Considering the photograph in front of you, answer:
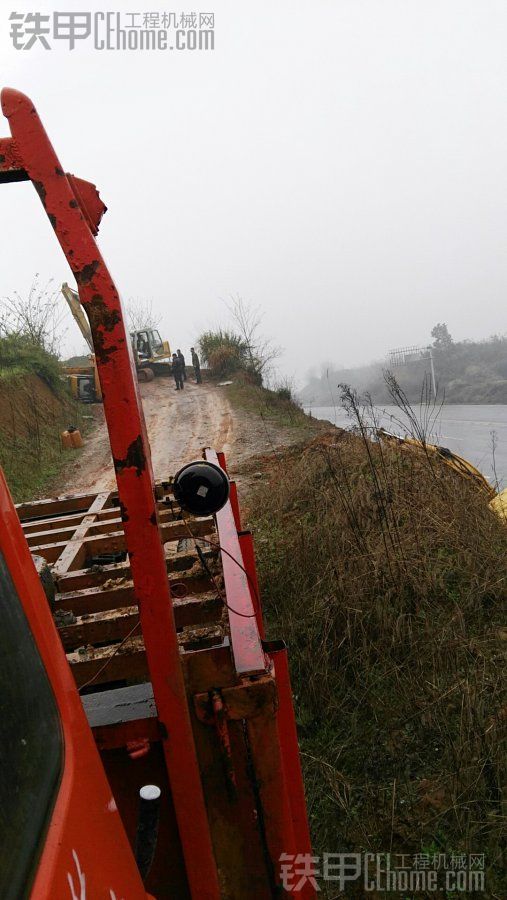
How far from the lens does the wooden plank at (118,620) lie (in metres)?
2.06

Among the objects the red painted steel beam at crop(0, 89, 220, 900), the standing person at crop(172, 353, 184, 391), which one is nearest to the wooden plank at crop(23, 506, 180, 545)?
the red painted steel beam at crop(0, 89, 220, 900)

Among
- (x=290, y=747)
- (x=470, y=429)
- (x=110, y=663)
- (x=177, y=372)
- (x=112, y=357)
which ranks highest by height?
(x=177, y=372)

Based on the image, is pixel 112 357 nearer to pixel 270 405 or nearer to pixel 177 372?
pixel 270 405

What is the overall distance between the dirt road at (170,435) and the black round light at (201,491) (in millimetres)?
7545

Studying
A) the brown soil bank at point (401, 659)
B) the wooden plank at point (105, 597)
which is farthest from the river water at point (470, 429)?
the wooden plank at point (105, 597)

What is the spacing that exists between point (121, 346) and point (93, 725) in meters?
0.96

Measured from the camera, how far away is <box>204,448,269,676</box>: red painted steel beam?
1496 mm

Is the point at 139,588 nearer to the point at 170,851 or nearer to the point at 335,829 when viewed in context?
the point at 170,851

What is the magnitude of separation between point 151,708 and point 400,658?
8.86 feet

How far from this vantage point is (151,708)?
1.50 metres

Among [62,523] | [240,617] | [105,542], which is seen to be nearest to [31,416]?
[62,523]

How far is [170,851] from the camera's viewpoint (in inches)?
62.6

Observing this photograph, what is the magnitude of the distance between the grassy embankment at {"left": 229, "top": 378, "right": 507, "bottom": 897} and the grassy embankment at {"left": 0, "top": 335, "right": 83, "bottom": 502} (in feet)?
23.0

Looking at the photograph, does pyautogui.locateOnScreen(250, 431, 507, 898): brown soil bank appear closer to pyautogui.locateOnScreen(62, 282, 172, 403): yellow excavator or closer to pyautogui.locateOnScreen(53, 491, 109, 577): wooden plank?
pyautogui.locateOnScreen(53, 491, 109, 577): wooden plank
